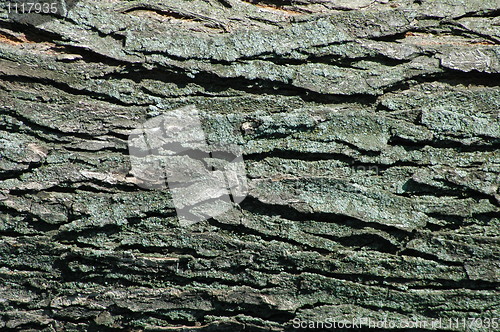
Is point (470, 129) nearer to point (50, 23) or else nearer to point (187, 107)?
point (187, 107)

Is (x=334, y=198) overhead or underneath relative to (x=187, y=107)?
underneath

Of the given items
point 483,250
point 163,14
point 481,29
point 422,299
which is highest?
point 481,29

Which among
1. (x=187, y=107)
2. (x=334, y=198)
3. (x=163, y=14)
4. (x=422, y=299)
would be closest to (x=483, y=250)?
(x=422, y=299)

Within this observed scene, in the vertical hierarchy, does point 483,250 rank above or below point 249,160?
below

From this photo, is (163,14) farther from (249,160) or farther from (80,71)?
(249,160)

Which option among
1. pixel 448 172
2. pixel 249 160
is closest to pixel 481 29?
pixel 448 172

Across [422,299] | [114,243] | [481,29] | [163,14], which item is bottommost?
[114,243]
